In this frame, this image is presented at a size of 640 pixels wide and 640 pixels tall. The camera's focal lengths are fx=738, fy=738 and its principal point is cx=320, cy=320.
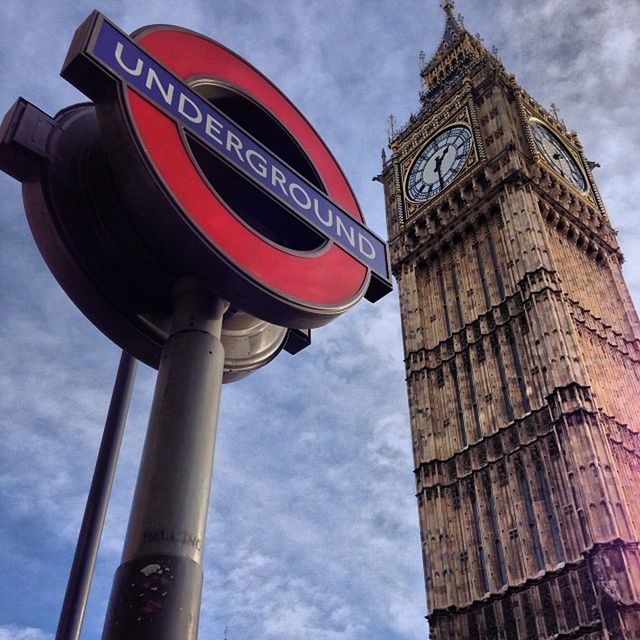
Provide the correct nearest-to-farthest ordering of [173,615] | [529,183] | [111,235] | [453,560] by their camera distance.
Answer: [173,615] < [111,235] < [453,560] < [529,183]

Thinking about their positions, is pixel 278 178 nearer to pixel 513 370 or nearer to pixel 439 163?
pixel 513 370

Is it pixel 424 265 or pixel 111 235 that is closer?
pixel 111 235

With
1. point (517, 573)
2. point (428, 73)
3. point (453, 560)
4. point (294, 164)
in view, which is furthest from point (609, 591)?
point (428, 73)

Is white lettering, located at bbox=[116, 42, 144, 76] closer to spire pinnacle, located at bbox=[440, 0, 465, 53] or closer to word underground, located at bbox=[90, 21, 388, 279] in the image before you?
word underground, located at bbox=[90, 21, 388, 279]

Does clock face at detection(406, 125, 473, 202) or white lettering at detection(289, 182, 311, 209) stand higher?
clock face at detection(406, 125, 473, 202)

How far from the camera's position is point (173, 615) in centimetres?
398

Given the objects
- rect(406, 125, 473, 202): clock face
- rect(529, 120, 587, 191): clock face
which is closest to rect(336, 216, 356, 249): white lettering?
rect(406, 125, 473, 202): clock face

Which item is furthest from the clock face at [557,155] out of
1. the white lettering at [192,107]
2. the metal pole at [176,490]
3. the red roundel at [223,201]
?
the metal pole at [176,490]

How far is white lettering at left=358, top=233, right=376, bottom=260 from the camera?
649 centimetres

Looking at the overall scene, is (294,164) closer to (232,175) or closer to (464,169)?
(232,175)

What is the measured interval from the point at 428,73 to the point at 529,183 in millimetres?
23356

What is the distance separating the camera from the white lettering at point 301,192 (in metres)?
6.08

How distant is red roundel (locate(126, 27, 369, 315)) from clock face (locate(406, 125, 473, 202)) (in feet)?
123

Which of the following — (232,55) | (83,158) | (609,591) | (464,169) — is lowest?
(83,158)
